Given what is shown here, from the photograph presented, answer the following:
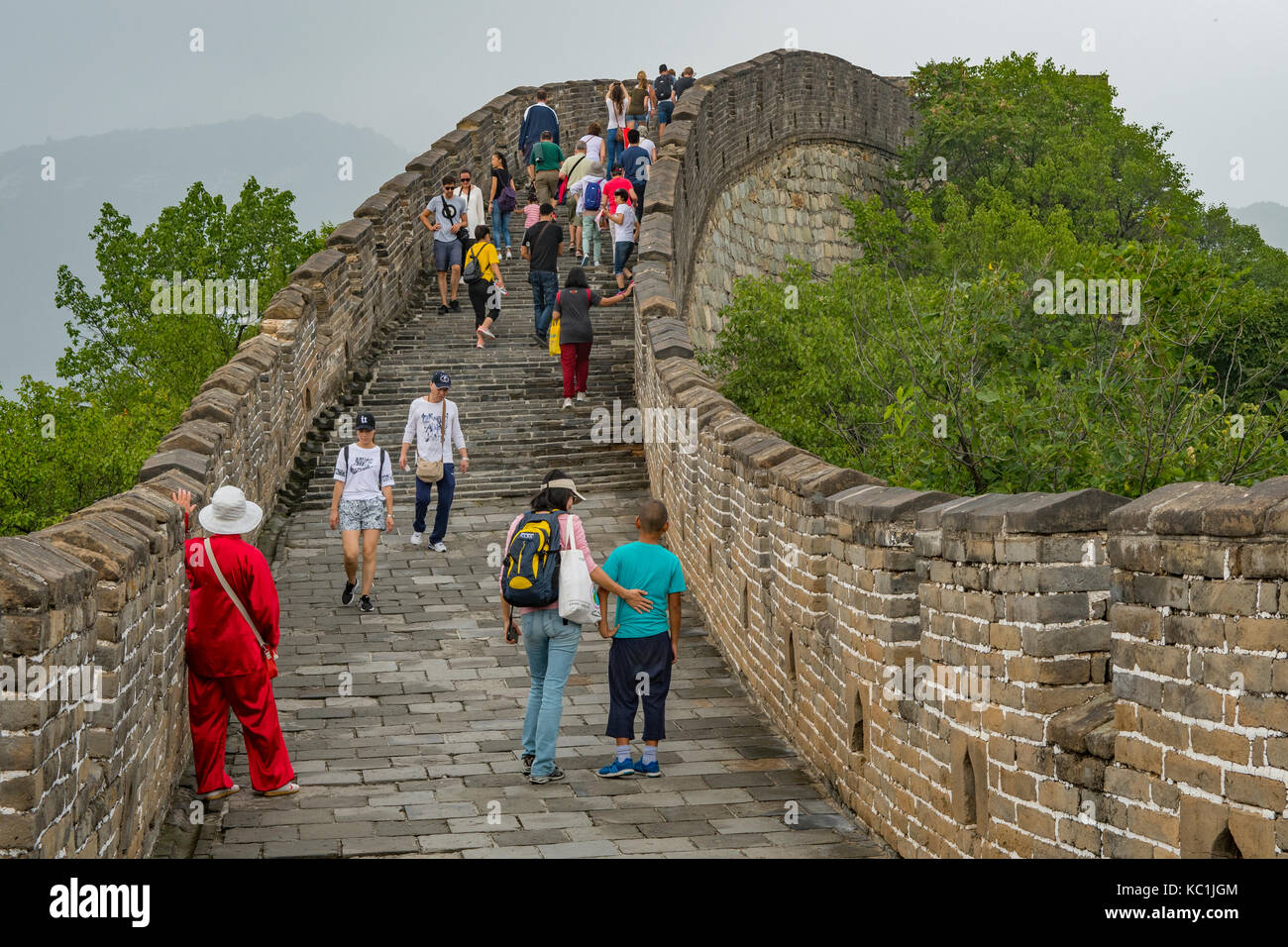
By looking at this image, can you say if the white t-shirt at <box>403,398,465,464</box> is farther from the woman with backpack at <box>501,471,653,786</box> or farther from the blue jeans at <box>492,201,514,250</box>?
the blue jeans at <box>492,201,514,250</box>

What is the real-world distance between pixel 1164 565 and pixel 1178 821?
682mm

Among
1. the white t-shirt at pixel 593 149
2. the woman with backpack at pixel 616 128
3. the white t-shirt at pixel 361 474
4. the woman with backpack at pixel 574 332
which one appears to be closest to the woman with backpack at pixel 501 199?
the white t-shirt at pixel 593 149

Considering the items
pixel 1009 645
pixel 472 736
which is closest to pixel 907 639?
pixel 1009 645

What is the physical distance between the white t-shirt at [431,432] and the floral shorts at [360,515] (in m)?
1.31

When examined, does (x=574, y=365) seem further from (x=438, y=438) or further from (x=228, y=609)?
(x=228, y=609)

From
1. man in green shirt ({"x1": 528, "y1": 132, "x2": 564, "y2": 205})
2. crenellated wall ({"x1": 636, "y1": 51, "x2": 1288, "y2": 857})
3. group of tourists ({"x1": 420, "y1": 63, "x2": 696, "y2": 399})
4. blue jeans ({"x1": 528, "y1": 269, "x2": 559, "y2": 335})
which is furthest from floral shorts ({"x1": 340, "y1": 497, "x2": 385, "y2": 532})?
man in green shirt ({"x1": 528, "y1": 132, "x2": 564, "y2": 205})

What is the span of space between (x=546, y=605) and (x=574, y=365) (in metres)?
7.62

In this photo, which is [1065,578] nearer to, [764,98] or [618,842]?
[618,842]

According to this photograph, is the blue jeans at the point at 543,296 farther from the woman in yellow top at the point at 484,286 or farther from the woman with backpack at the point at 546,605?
the woman with backpack at the point at 546,605

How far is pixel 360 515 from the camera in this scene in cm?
1056

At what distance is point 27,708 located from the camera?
447 centimetres

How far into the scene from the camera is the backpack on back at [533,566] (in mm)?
7566

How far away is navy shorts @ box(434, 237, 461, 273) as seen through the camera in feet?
60.3

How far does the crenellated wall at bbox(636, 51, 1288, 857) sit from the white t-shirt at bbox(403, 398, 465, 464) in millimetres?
1798
